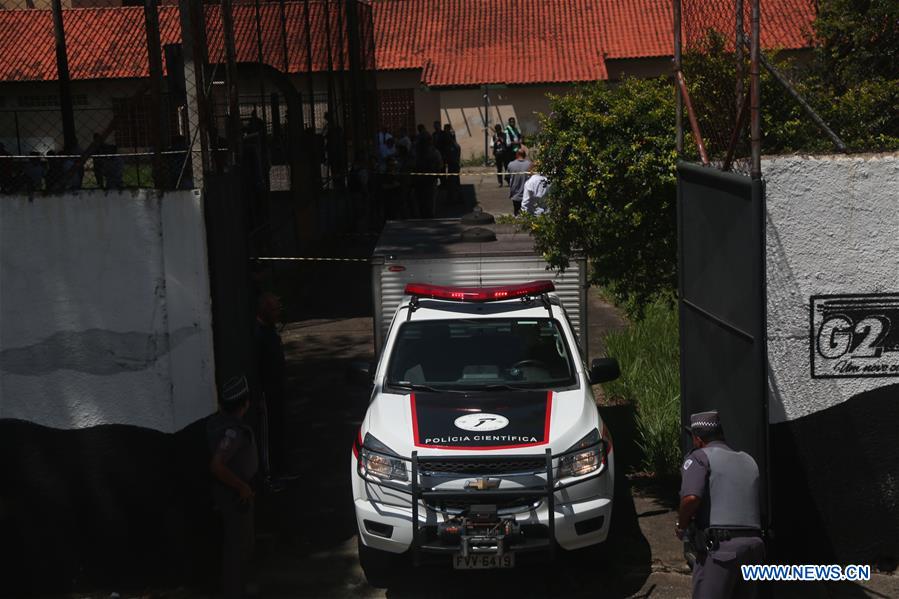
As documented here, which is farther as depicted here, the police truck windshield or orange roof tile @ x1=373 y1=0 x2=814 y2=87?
orange roof tile @ x1=373 y1=0 x2=814 y2=87

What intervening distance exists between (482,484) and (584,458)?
75 cm

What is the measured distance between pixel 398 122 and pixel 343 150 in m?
19.1

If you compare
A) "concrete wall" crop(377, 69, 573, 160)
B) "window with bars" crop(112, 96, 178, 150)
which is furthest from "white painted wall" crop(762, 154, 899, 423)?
"concrete wall" crop(377, 69, 573, 160)

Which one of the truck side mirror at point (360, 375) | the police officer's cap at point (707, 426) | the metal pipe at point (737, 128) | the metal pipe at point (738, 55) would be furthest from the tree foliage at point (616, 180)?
the police officer's cap at point (707, 426)

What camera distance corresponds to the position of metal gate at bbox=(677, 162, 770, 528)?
6.71 metres

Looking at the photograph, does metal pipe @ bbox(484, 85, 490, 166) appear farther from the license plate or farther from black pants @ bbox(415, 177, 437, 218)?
the license plate

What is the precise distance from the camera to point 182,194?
775 centimetres

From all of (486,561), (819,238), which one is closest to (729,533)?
(486,561)

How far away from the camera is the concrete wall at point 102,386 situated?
772 centimetres

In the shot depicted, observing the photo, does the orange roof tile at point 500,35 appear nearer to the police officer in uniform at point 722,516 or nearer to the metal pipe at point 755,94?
the metal pipe at point 755,94

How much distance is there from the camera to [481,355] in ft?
29.0

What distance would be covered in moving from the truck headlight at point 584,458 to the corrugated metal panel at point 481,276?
3277 millimetres

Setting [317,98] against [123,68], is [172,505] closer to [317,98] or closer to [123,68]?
[317,98]

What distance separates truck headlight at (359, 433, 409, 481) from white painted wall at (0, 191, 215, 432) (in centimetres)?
121
